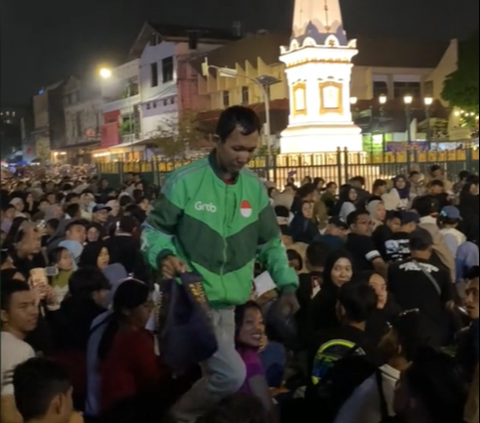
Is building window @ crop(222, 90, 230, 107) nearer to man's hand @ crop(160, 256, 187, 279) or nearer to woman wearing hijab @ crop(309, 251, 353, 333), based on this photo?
woman wearing hijab @ crop(309, 251, 353, 333)

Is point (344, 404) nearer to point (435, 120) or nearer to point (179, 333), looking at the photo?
point (179, 333)

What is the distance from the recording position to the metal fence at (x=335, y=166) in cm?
691

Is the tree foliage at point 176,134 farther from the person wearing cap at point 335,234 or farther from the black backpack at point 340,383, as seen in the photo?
the black backpack at point 340,383

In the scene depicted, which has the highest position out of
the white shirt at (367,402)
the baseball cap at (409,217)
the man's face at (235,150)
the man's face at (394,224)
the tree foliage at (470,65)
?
the tree foliage at (470,65)

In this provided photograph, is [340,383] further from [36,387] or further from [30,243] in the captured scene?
[30,243]

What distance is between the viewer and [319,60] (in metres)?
6.45

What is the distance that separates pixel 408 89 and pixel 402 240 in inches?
51.5

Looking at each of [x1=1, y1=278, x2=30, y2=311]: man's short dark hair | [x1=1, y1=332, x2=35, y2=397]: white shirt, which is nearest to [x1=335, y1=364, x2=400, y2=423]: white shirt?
[x1=1, y1=332, x2=35, y2=397]: white shirt

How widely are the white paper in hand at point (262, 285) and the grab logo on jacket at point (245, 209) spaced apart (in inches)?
51.2

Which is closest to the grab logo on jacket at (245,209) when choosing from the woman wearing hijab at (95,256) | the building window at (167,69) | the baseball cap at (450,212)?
the building window at (167,69)

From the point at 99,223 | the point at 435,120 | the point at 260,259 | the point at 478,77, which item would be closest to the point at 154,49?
the point at 260,259

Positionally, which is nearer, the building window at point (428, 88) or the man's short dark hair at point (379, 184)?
the building window at point (428, 88)

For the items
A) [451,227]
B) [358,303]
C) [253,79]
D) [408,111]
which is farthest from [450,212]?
[358,303]

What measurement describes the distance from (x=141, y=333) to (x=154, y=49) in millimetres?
1773
